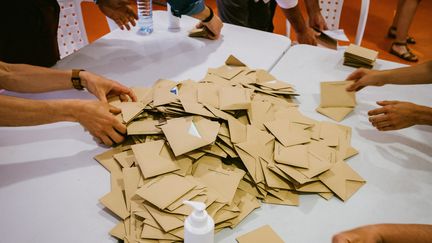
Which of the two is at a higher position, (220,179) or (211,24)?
(211,24)

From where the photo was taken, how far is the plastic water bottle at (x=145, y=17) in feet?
6.33

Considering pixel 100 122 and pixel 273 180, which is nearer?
pixel 273 180

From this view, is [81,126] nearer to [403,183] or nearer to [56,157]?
[56,157]

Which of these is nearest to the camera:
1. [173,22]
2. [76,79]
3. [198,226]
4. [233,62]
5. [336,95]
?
[198,226]

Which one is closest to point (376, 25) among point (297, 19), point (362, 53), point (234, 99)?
point (297, 19)

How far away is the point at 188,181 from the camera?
0.99 meters

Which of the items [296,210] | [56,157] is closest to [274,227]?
[296,210]

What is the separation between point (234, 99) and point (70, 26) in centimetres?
145

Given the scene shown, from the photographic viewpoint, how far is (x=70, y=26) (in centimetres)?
223

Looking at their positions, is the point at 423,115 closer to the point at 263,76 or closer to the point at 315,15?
the point at 263,76

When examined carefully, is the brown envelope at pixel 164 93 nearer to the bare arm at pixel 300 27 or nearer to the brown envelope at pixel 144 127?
the brown envelope at pixel 144 127

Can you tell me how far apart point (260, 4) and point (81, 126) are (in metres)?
1.57

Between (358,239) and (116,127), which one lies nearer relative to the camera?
(358,239)

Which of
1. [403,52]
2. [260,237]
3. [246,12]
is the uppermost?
[246,12]
